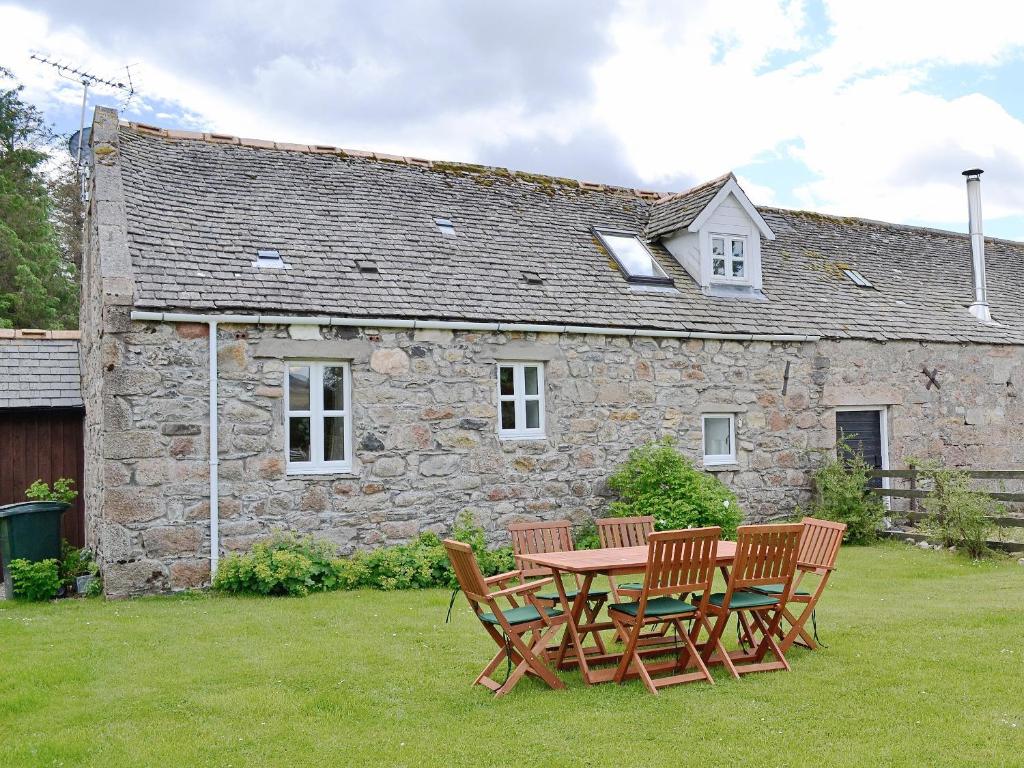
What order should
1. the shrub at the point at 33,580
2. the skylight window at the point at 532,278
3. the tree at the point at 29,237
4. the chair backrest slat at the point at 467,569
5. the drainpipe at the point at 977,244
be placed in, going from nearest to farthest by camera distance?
1. the chair backrest slat at the point at 467,569
2. the shrub at the point at 33,580
3. the skylight window at the point at 532,278
4. the drainpipe at the point at 977,244
5. the tree at the point at 29,237

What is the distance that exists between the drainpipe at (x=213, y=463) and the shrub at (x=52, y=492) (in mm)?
2754

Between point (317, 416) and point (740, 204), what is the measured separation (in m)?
8.14

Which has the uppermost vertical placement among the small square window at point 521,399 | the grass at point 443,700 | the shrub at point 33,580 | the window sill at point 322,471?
the small square window at point 521,399

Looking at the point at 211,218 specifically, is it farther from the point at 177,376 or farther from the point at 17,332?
the point at 17,332

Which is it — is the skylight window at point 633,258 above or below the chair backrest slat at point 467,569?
above

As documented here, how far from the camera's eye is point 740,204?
1541 cm

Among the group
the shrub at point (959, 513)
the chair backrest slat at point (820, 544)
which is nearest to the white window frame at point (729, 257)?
the shrub at point (959, 513)

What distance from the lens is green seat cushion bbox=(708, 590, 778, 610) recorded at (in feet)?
21.7

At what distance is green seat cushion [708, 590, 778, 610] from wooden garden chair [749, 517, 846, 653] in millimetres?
116

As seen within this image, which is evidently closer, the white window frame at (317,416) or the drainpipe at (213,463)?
the drainpipe at (213,463)

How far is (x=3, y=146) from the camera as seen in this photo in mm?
27312

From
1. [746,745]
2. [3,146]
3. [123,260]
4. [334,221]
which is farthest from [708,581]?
[3,146]

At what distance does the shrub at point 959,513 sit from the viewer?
12.0 meters

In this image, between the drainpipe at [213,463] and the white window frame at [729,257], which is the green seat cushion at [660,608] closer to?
the drainpipe at [213,463]
